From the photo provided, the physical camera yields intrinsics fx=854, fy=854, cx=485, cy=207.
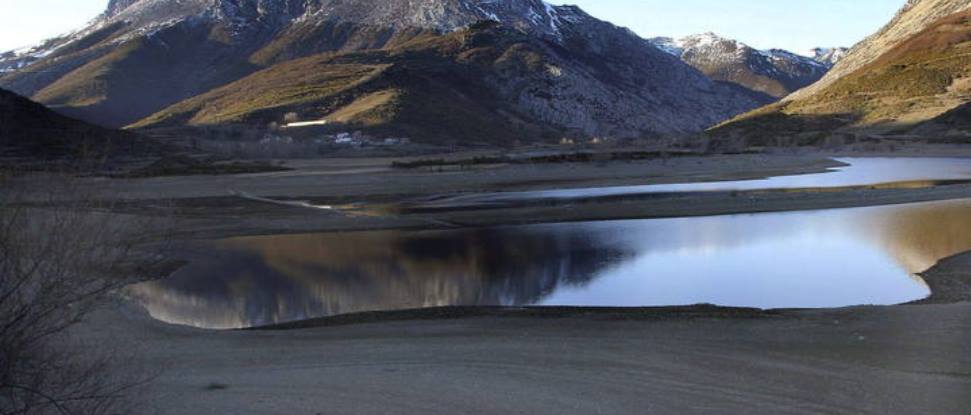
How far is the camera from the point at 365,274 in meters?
25.3

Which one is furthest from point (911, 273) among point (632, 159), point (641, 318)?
point (632, 159)

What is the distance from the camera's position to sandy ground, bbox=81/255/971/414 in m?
10.8

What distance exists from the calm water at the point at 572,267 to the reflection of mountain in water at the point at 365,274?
47 millimetres

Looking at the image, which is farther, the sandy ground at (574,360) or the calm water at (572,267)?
the calm water at (572,267)

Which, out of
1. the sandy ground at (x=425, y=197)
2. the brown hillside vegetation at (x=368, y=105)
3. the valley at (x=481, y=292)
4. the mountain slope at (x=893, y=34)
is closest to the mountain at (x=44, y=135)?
the valley at (x=481, y=292)

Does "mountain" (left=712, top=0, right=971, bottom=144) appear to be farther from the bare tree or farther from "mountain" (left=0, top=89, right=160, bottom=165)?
the bare tree

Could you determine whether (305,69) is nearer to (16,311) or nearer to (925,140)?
(925,140)

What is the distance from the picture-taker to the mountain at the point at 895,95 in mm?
114625

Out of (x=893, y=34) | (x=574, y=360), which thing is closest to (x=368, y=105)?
(x=893, y=34)

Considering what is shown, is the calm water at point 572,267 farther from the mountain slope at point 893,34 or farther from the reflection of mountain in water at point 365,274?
the mountain slope at point 893,34

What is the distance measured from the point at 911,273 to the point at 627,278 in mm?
7487

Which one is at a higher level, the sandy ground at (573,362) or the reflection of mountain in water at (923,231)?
the sandy ground at (573,362)

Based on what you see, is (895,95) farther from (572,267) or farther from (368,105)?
(572,267)

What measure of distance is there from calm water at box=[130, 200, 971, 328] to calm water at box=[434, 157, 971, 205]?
1474 centimetres
